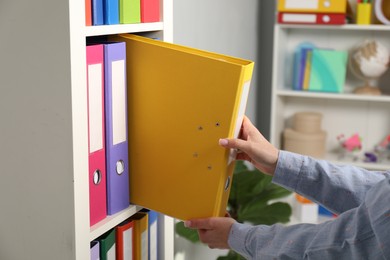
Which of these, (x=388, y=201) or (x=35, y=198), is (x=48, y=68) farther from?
(x=388, y=201)

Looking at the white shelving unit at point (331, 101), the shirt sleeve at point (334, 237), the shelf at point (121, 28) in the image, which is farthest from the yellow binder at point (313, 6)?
the shirt sleeve at point (334, 237)

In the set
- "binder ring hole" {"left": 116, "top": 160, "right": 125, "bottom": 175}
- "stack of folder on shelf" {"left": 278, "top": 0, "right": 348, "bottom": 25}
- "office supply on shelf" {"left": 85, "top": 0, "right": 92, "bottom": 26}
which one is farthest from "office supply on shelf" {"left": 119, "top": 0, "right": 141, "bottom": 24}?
"stack of folder on shelf" {"left": 278, "top": 0, "right": 348, "bottom": 25}

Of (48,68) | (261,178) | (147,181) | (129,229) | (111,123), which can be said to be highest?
(48,68)

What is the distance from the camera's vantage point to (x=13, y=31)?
97cm

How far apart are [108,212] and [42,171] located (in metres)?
0.20

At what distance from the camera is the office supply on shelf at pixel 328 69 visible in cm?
307

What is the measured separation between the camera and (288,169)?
1.38 metres

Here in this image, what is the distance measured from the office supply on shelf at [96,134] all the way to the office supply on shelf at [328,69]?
2189 millimetres

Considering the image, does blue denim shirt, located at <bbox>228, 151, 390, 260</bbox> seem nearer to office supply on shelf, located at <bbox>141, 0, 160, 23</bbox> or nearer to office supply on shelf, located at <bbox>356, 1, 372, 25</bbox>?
office supply on shelf, located at <bbox>141, 0, 160, 23</bbox>

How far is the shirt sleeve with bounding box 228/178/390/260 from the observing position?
1.00 metres

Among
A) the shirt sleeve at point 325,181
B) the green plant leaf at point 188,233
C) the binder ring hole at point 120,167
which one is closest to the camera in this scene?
the binder ring hole at point 120,167

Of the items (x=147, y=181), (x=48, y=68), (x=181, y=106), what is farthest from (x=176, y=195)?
(x=48, y=68)

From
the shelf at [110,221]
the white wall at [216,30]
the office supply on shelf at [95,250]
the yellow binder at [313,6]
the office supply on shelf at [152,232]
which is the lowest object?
the office supply on shelf at [152,232]

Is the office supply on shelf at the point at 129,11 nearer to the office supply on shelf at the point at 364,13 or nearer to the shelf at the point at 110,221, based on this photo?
the shelf at the point at 110,221
